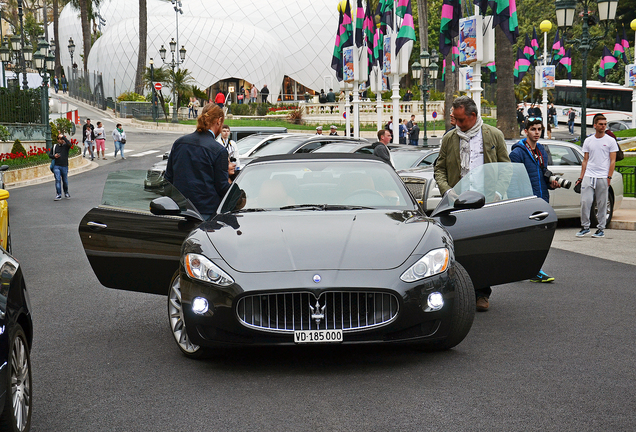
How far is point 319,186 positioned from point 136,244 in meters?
1.51

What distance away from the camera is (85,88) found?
7662cm

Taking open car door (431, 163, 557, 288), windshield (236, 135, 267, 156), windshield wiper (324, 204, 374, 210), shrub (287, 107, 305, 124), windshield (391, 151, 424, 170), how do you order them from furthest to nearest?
shrub (287, 107, 305, 124) < windshield (236, 135, 267, 156) < windshield (391, 151, 424, 170) < open car door (431, 163, 557, 288) < windshield wiper (324, 204, 374, 210)

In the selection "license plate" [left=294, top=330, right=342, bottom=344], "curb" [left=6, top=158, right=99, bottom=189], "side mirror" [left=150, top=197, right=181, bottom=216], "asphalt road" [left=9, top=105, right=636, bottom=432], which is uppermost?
"side mirror" [left=150, top=197, right=181, bottom=216]

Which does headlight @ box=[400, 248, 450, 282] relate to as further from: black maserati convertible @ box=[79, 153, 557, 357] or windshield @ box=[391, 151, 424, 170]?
windshield @ box=[391, 151, 424, 170]

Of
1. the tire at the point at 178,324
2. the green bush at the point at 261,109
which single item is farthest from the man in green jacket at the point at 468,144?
the green bush at the point at 261,109

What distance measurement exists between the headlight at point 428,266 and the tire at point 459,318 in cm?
24

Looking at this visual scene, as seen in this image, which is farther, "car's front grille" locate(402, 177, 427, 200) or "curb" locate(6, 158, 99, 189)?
"curb" locate(6, 158, 99, 189)

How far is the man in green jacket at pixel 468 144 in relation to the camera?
7.61 meters

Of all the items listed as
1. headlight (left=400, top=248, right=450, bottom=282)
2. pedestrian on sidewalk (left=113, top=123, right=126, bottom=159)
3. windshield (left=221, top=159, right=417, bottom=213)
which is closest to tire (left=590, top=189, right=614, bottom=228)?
windshield (left=221, top=159, right=417, bottom=213)

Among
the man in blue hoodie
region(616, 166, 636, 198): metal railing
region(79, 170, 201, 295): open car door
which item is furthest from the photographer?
region(616, 166, 636, 198): metal railing

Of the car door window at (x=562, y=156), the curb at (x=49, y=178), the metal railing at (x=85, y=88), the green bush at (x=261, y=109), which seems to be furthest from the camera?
the metal railing at (x=85, y=88)

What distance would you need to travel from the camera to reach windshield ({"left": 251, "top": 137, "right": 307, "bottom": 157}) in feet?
55.8

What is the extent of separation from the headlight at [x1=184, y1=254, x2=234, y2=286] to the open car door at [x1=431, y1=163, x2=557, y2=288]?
197 cm

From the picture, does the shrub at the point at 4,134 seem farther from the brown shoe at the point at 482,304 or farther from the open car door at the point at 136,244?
the brown shoe at the point at 482,304
